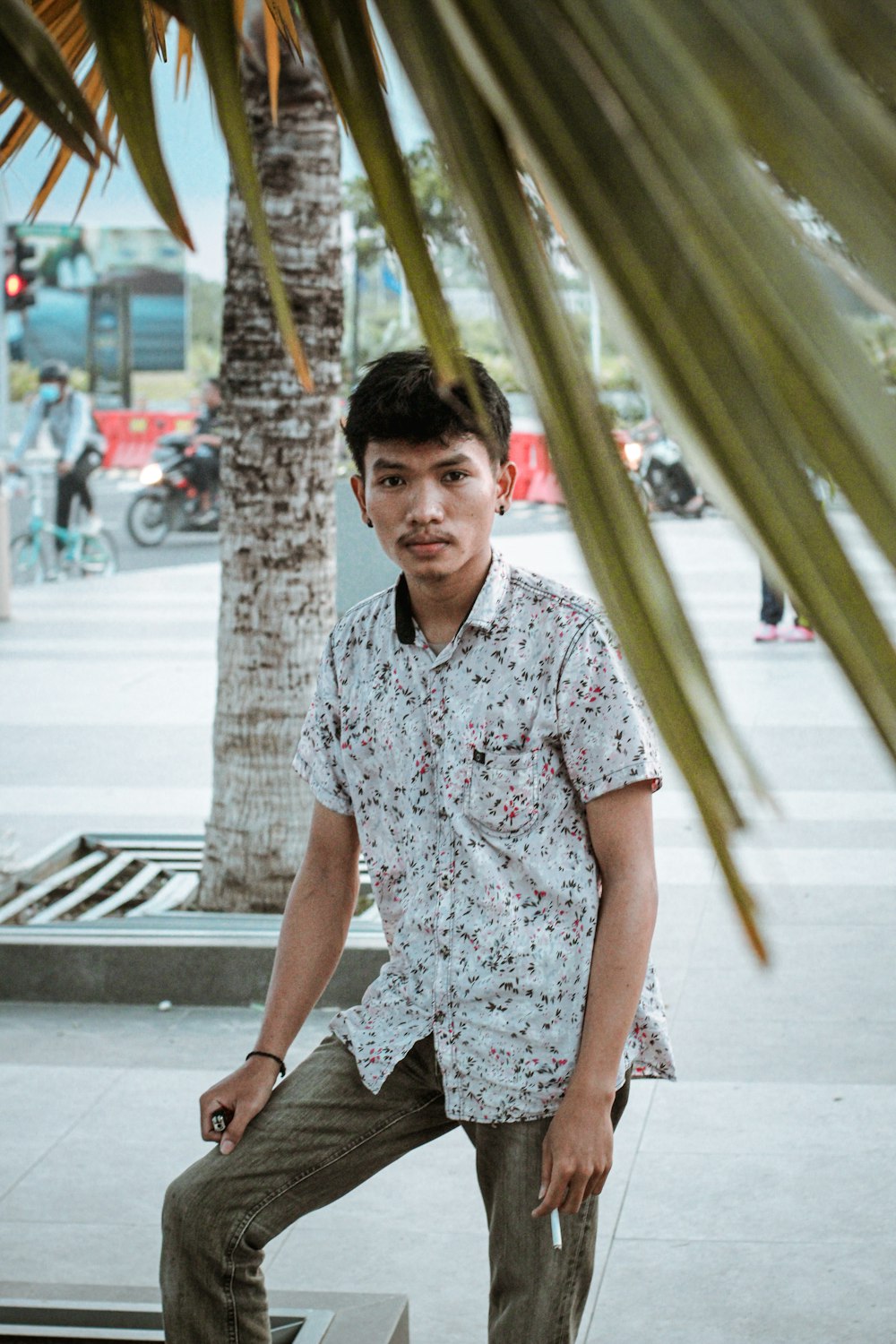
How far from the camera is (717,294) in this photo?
1.12ft

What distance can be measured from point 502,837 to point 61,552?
1676 centimetres

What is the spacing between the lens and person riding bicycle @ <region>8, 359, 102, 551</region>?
1698 cm

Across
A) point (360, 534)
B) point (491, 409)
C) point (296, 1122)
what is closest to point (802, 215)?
point (491, 409)

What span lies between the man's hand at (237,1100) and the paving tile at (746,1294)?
56.6 inches

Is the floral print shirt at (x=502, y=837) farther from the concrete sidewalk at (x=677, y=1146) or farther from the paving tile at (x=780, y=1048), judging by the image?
the paving tile at (x=780, y=1048)

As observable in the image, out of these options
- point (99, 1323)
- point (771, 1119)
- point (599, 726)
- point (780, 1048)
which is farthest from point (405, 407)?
point (780, 1048)

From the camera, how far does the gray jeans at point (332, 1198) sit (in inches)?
86.0

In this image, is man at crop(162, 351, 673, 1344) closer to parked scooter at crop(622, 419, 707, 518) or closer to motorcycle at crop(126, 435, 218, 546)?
parked scooter at crop(622, 419, 707, 518)

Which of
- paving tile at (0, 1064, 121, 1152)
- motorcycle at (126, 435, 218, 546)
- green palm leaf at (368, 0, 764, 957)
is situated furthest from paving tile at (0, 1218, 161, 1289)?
motorcycle at (126, 435, 218, 546)

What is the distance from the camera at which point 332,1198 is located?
Result: 2.38 meters

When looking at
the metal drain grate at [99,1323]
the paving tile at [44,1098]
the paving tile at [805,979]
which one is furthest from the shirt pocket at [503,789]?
the paving tile at [805,979]

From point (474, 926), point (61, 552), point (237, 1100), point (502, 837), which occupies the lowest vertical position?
point (237, 1100)

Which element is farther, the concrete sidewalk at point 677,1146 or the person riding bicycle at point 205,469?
→ the person riding bicycle at point 205,469

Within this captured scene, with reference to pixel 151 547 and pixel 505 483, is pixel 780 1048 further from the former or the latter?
pixel 151 547
